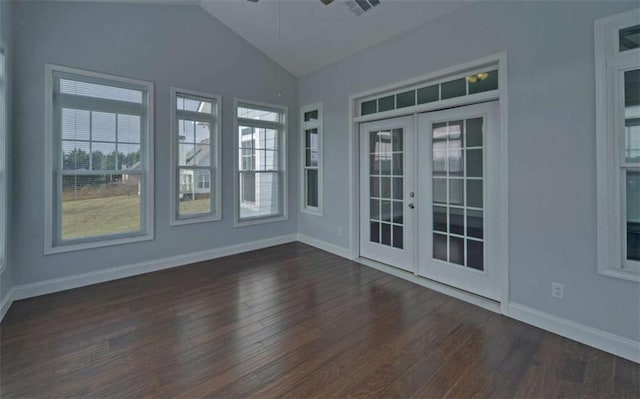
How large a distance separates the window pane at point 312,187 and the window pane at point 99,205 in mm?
2786

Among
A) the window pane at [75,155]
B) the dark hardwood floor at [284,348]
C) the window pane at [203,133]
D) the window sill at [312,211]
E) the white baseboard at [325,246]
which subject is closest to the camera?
the dark hardwood floor at [284,348]

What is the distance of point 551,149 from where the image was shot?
2539 mm

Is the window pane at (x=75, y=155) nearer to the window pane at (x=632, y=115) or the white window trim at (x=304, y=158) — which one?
the white window trim at (x=304, y=158)

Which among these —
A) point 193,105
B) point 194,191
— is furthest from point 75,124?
point 194,191

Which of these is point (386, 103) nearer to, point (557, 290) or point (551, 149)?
point (551, 149)

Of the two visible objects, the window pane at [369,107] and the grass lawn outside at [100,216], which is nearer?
the grass lawn outside at [100,216]

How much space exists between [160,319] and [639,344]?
3.89 m

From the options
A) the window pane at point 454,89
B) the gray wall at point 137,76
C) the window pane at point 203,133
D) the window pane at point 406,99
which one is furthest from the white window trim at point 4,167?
the window pane at point 454,89

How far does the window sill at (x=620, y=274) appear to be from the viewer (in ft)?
7.02

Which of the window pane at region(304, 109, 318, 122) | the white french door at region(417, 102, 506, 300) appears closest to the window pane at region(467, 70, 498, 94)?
the white french door at region(417, 102, 506, 300)

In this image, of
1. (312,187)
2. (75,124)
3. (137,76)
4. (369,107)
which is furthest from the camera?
(312,187)

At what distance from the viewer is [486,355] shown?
219 centimetres

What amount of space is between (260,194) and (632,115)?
4.69 metres

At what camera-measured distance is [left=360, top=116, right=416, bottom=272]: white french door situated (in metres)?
3.85
